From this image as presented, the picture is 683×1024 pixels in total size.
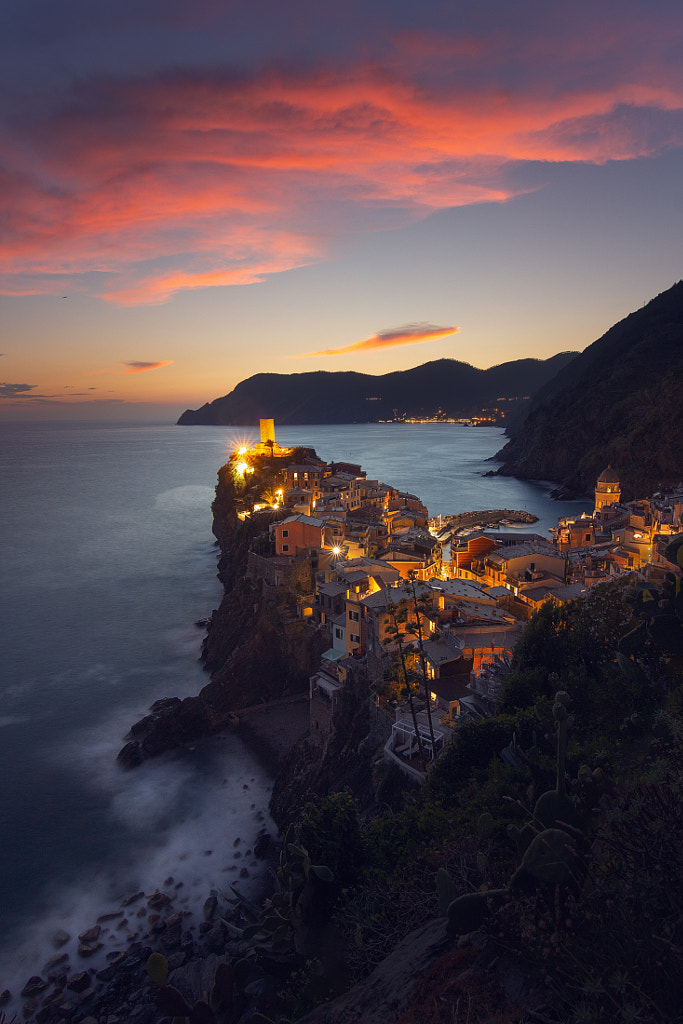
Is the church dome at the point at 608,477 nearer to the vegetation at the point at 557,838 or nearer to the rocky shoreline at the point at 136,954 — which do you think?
the vegetation at the point at 557,838

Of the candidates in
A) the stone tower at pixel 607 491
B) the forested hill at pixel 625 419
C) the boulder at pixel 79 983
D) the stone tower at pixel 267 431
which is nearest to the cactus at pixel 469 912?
the boulder at pixel 79 983

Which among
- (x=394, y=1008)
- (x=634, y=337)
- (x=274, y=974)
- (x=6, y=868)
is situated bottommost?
(x=6, y=868)

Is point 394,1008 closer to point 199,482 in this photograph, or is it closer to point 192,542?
point 192,542

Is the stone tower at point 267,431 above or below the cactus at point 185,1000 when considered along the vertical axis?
above

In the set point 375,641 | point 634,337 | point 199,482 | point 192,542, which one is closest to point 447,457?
point 634,337

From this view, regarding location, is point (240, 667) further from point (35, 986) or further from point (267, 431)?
point (267, 431)

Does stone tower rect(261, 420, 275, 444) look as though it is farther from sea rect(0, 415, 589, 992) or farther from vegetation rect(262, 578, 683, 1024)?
vegetation rect(262, 578, 683, 1024)

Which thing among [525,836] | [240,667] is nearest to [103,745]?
[240,667]
